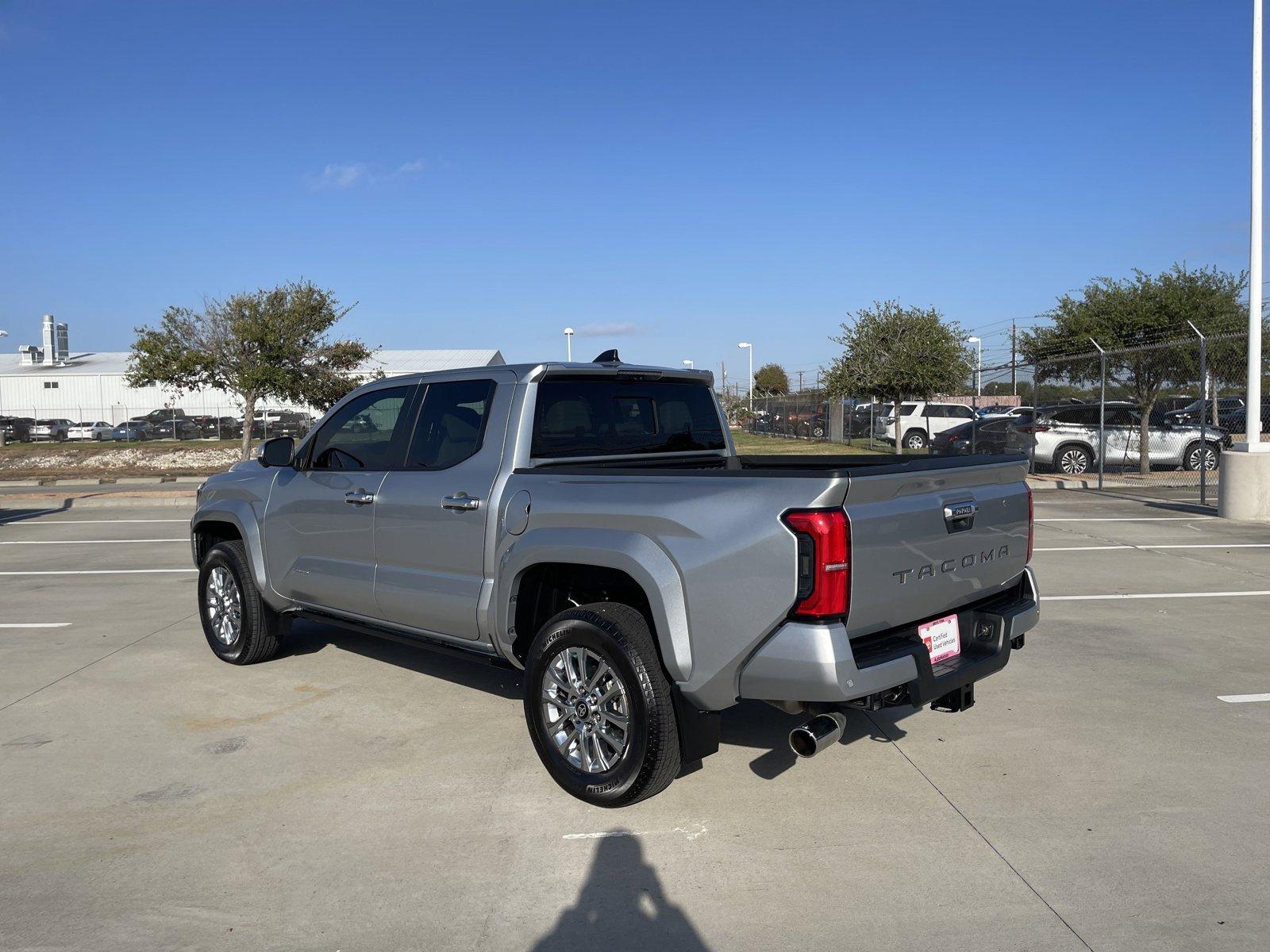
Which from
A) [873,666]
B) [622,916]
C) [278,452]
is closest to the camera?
[622,916]

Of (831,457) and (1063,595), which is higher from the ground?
(831,457)

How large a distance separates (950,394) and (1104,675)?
21.8 meters

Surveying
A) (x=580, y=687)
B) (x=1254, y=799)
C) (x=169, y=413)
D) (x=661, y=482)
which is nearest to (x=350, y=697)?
(x=580, y=687)

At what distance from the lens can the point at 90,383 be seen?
64750mm

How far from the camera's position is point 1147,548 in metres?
11.6

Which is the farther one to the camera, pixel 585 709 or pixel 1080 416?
pixel 1080 416

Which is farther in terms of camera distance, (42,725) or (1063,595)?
(1063,595)

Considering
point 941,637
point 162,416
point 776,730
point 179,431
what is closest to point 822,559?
point 941,637

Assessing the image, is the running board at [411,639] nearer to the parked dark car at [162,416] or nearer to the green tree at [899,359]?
the green tree at [899,359]

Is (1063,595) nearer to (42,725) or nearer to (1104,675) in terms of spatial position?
(1104,675)

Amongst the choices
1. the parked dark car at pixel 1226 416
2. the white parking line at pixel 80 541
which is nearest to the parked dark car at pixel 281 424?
the white parking line at pixel 80 541

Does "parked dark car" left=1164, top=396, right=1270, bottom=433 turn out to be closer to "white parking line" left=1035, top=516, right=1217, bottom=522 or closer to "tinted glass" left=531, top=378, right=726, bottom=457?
"white parking line" left=1035, top=516, right=1217, bottom=522

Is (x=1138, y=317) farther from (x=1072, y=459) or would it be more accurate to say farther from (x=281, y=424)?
(x=281, y=424)

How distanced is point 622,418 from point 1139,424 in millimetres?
18246
